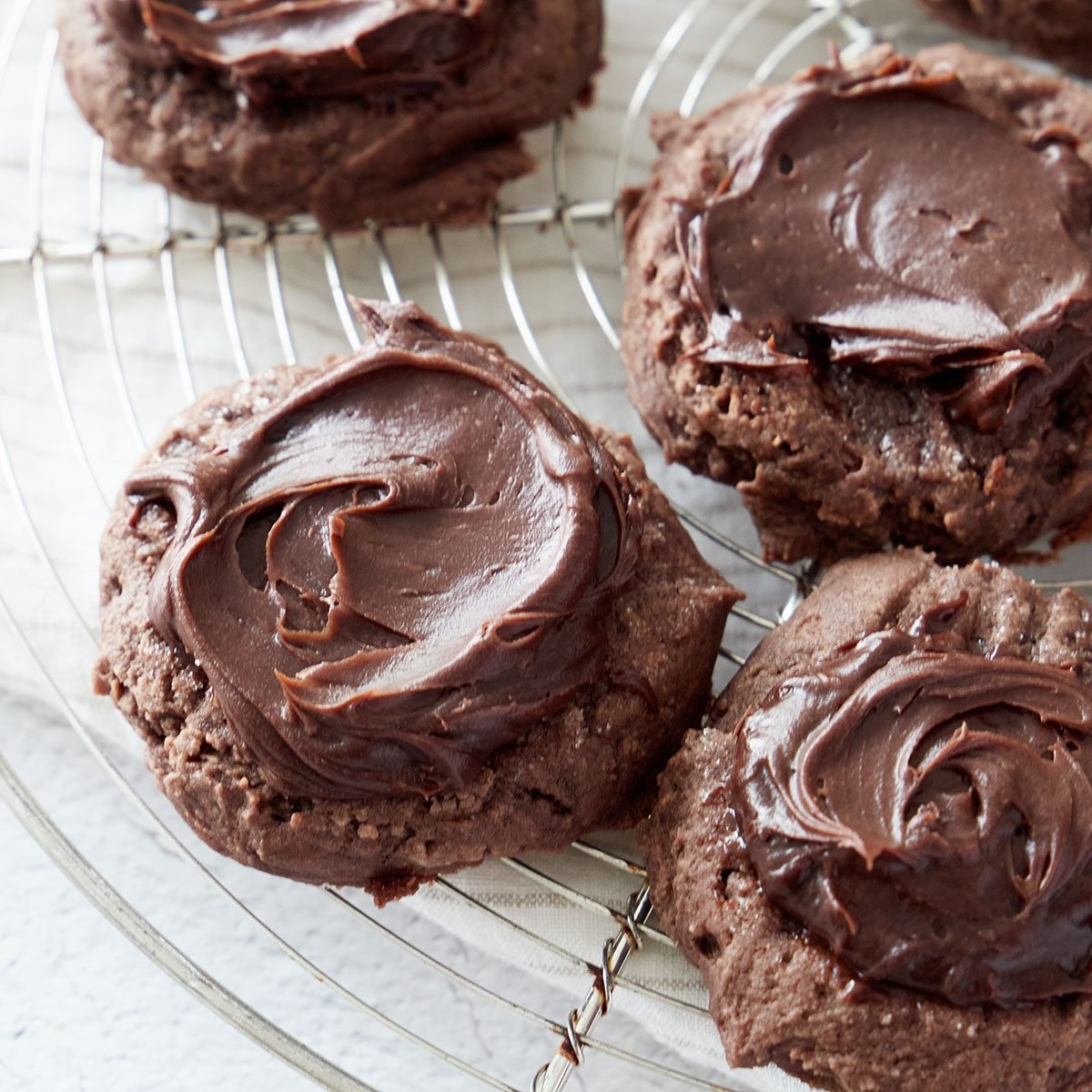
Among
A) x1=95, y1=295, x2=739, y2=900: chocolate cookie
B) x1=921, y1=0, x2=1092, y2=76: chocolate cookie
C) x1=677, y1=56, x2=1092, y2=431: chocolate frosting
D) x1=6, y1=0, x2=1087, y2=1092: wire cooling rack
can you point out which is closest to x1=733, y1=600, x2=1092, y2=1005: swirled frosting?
x1=95, y1=295, x2=739, y2=900: chocolate cookie

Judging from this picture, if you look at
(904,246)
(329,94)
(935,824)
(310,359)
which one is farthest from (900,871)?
(329,94)

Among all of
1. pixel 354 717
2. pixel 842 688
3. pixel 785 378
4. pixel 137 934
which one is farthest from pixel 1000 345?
pixel 137 934

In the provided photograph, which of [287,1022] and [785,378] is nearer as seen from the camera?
[785,378]

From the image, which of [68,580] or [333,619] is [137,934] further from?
[68,580]

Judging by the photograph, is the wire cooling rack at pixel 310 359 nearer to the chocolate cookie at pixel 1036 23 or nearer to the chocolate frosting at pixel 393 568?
the chocolate cookie at pixel 1036 23

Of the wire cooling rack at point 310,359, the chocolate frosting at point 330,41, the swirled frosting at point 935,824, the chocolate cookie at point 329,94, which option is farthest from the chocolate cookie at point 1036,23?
the swirled frosting at point 935,824

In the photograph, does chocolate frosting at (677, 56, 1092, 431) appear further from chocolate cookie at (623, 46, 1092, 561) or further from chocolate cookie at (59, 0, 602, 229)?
chocolate cookie at (59, 0, 602, 229)
